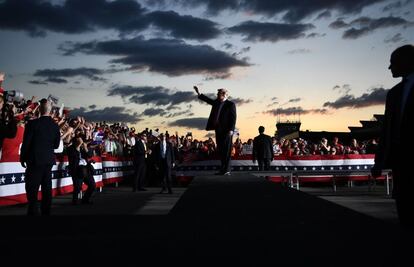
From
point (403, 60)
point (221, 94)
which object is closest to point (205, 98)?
point (221, 94)

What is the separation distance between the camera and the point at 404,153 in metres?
4.39

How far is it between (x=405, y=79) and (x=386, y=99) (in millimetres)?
296

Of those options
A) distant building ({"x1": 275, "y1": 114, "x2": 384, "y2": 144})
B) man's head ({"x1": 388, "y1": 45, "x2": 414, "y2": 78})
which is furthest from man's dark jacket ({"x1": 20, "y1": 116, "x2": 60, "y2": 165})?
distant building ({"x1": 275, "y1": 114, "x2": 384, "y2": 144})

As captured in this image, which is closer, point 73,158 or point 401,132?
point 401,132

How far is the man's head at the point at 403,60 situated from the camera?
453cm

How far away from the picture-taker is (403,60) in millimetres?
4551

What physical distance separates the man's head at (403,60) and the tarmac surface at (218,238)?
4.35 feet

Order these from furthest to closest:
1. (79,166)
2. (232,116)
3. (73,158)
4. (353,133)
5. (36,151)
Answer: (353,133) < (79,166) < (73,158) < (232,116) < (36,151)

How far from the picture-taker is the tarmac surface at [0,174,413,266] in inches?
124

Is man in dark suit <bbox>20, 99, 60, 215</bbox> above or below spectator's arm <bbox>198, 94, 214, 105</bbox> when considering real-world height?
below

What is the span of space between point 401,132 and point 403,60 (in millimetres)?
646

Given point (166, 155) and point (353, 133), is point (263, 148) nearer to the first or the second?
point (166, 155)

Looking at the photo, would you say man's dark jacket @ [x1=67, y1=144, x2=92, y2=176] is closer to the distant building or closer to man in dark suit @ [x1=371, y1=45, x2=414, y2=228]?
man in dark suit @ [x1=371, y1=45, x2=414, y2=228]

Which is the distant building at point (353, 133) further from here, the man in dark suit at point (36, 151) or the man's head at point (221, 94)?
the man in dark suit at point (36, 151)
